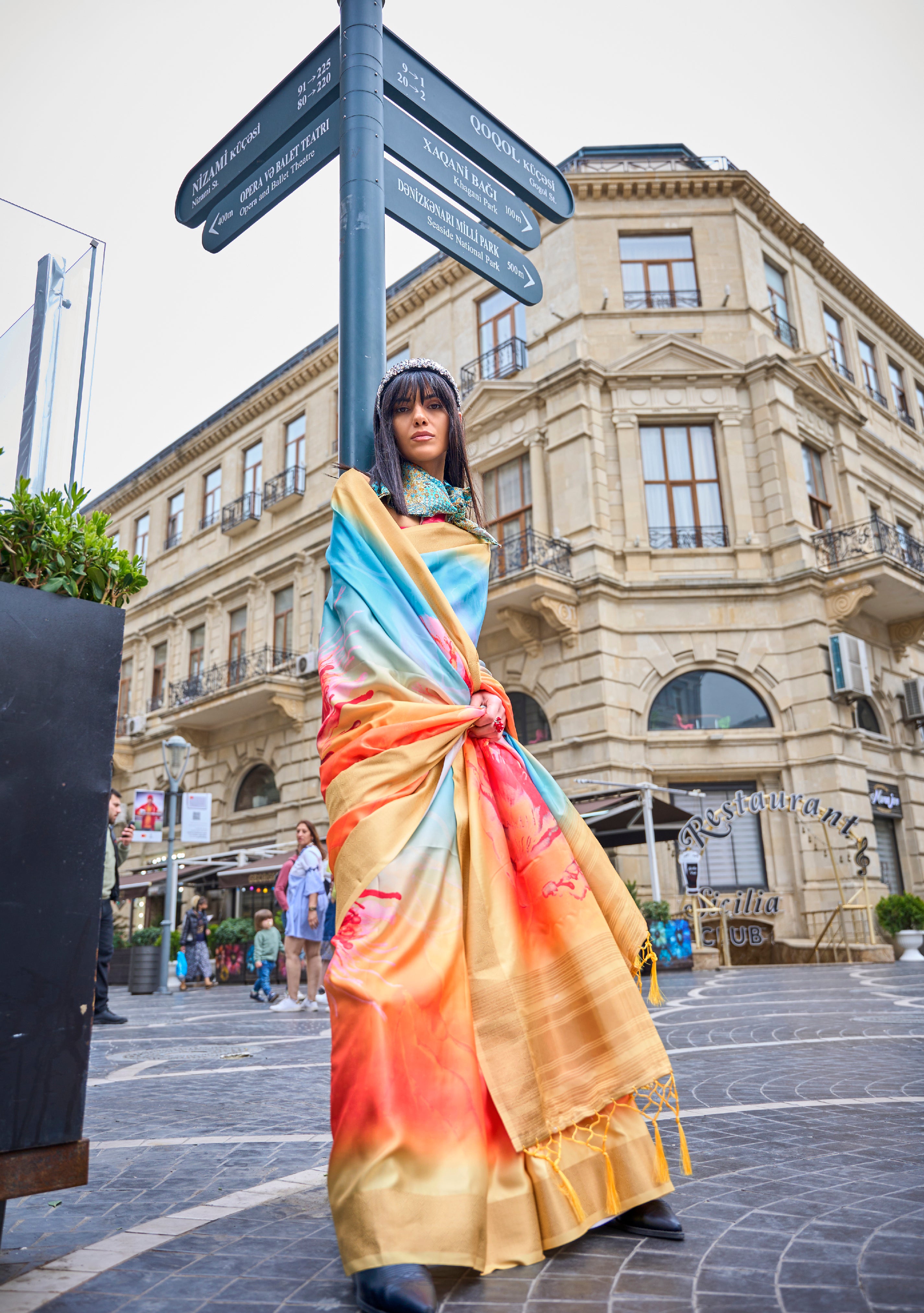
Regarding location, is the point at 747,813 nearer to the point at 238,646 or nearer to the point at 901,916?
the point at 901,916

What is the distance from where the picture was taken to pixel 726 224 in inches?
844

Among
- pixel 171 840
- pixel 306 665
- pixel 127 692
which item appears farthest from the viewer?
pixel 127 692

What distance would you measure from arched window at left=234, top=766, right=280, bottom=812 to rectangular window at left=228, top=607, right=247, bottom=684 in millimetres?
2579

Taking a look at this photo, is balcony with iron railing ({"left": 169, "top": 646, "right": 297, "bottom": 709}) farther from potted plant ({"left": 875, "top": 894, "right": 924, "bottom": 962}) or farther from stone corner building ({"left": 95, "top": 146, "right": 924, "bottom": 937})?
potted plant ({"left": 875, "top": 894, "right": 924, "bottom": 962})

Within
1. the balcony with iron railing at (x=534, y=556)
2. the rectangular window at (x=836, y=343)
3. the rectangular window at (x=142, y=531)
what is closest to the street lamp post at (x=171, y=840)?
the balcony with iron railing at (x=534, y=556)

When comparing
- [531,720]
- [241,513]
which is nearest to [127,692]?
[241,513]

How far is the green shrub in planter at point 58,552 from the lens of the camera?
200 centimetres

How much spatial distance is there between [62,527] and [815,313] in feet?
79.3

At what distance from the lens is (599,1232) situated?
6.95 ft

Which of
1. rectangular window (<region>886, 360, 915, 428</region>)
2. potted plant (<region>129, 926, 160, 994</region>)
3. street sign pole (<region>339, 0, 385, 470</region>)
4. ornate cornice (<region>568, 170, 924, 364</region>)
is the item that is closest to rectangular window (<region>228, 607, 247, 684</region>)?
potted plant (<region>129, 926, 160, 994</region>)

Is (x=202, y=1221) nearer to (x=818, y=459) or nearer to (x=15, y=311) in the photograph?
(x=15, y=311)

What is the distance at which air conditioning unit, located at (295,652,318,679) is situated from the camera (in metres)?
23.1

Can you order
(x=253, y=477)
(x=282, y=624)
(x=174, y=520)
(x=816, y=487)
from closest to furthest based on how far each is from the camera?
1. (x=816, y=487)
2. (x=282, y=624)
3. (x=253, y=477)
4. (x=174, y=520)

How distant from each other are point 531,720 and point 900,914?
7587 mm
